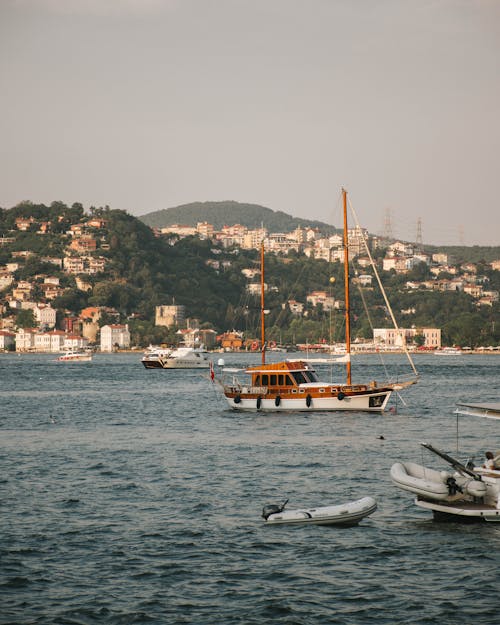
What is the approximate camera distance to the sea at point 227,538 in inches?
756

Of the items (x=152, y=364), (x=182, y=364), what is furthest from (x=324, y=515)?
(x=182, y=364)

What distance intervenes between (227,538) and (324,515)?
260cm

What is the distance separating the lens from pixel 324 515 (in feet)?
82.3

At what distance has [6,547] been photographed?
23328mm

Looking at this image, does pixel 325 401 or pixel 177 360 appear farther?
pixel 177 360

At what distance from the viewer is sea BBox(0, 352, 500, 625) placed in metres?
19.2

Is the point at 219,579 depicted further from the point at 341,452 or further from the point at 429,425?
the point at 429,425

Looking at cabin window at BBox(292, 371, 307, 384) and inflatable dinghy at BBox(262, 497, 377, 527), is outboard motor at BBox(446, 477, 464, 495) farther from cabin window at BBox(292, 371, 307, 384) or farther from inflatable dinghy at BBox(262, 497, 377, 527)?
cabin window at BBox(292, 371, 307, 384)

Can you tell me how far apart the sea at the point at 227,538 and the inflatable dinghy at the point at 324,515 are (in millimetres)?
257

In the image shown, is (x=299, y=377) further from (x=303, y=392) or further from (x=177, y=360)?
(x=177, y=360)

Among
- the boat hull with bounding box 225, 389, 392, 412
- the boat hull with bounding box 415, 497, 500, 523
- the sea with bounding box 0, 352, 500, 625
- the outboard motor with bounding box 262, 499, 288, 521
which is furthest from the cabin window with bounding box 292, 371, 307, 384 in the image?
the boat hull with bounding box 415, 497, 500, 523

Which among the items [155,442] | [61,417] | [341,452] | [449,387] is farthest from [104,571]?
[449,387]

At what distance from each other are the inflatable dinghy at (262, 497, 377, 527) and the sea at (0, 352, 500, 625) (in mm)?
257

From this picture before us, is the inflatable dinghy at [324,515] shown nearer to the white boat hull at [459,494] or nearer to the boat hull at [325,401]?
the white boat hull at [459,494]
